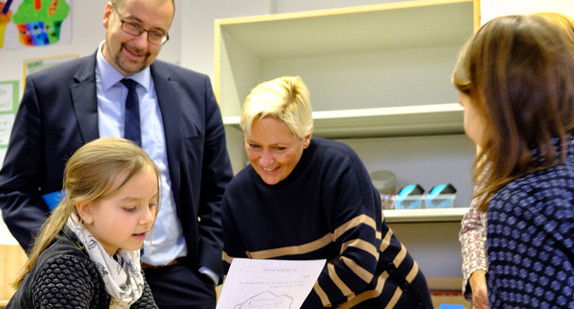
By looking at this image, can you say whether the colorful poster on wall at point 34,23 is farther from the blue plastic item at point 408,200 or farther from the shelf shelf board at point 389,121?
the blue plastic item at point 408,200

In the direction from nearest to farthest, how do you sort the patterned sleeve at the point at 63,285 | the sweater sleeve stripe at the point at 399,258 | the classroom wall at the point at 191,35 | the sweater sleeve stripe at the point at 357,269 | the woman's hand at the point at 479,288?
the patterned sleeve at the point at 63,285
the woman's hand at the point at 479,288
the sweater sleeve stripe at the point at 357,269
the sweater sleeve stripe at the point at 399,258
the classroom wall at the point at 191,35

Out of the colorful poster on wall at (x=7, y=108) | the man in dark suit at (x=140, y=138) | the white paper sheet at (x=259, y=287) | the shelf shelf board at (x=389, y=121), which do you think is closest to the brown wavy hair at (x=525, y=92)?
the white paper sheet at (x=259, y=287)

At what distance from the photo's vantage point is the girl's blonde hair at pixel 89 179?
127 centimetres

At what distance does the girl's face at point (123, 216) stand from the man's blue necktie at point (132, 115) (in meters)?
0.37

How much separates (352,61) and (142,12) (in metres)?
1.36

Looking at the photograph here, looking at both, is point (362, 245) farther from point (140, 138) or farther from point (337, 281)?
point (140, 138)

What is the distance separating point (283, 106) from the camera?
1.47 metres

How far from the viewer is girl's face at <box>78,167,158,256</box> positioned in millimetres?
1277

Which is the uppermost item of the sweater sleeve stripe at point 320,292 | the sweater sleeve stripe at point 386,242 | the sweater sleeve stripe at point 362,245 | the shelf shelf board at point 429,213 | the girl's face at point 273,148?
the girl's face at point 273,148

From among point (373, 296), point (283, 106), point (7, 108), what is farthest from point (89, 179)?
point (7, 108)

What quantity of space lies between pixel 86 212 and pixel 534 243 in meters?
0.92

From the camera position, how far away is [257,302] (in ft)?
4.29

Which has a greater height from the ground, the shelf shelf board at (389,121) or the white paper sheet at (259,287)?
the shelf shelf board at (389,121)

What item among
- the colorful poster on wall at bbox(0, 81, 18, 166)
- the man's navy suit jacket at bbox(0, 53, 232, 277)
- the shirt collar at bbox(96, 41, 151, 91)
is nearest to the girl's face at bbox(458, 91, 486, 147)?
the man's navy suit jacket at bbox(0, 53, 232, 277)
